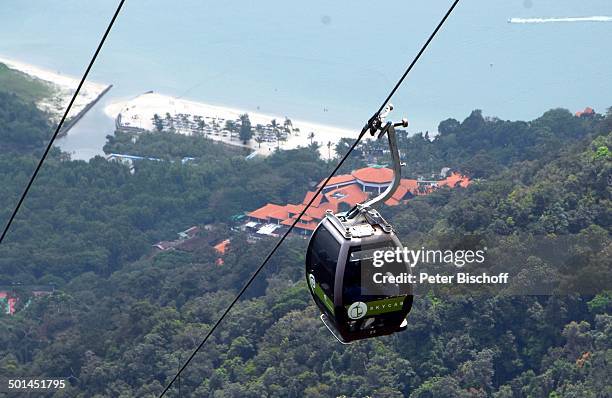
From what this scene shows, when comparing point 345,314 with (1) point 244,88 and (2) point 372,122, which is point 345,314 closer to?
(2) point 372,122

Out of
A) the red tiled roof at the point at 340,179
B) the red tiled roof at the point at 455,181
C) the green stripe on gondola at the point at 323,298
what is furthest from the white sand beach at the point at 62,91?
the green stripe on gondola at the point at 323,298

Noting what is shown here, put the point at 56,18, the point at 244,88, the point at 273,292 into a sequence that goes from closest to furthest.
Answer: the point at 273,292 < the point at 244,88 < the point at 56,18

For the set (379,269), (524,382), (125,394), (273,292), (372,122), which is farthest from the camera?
(273,292)

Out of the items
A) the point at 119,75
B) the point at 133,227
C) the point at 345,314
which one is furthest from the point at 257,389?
the point at 119,75

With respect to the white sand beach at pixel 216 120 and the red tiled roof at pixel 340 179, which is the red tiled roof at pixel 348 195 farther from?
the white sand beach at pixel 216 120

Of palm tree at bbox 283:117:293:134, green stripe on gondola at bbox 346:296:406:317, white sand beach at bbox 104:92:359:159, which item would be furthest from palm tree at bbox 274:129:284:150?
green stripe on gondola at bbox 346:296:406:317

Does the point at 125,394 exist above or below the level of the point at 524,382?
below

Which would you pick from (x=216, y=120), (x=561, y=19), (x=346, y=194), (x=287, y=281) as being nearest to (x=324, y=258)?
(x=287, y=281)
